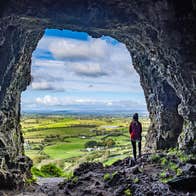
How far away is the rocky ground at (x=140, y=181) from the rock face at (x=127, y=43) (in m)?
2.72

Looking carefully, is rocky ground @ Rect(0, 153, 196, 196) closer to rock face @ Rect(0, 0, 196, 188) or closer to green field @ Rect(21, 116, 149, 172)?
rock face @ Rect(0, 0, 196, 188)

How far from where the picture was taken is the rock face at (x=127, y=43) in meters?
26.0

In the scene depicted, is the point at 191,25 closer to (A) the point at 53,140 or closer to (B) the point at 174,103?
(B) the point at 174,103

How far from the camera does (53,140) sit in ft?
352

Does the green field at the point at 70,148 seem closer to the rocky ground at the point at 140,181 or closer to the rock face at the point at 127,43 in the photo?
the rock face at the point at 127,43

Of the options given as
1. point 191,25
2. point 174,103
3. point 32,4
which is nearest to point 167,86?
point 174,103

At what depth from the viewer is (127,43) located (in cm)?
3838

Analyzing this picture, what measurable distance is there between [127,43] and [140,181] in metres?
18.1

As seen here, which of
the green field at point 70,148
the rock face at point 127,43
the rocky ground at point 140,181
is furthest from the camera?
the green field at point 70,148

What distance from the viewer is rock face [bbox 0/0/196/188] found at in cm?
2602

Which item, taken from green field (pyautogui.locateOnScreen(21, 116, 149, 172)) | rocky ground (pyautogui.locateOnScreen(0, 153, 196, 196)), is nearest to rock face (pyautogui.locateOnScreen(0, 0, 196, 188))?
rocky ground (pyautogui.locateOnScreen(0, 153, 196, 196))

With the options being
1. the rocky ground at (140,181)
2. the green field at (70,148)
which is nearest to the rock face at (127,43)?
the rocky ground at (140,181)

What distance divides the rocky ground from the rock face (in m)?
2.72

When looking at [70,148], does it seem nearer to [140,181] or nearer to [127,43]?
[127,43]
